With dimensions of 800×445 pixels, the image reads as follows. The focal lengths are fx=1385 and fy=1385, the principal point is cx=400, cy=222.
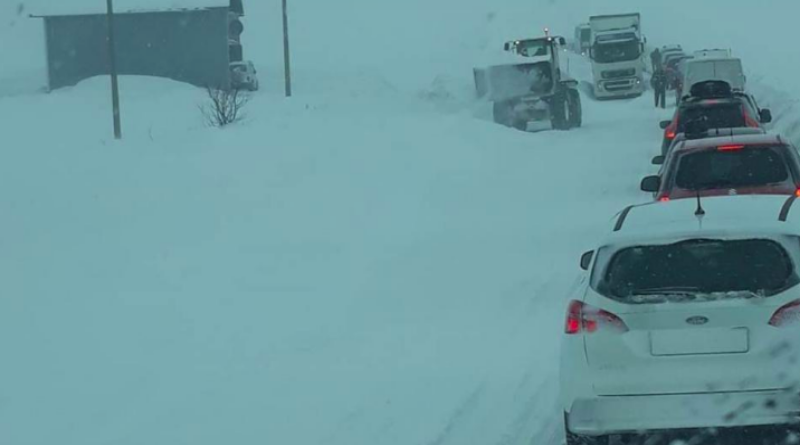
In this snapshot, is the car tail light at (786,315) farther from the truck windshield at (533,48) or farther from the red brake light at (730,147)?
the truck windshield at (533,48)

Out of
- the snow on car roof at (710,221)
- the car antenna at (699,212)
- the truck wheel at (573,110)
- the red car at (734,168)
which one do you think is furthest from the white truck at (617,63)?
the car antenna at (699,212)

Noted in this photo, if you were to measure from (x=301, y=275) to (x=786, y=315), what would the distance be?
27.2ft

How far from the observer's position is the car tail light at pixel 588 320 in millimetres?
6801

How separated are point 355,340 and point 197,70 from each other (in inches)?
1855

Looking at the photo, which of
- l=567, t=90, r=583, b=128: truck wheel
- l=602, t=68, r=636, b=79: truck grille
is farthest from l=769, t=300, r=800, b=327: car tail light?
l=602, t=68, r=636, b=79: truck grille

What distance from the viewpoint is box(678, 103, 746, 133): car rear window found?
2009 centimetres

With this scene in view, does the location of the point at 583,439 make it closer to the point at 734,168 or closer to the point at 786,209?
the point at 786,209

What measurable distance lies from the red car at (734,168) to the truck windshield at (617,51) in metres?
36.4

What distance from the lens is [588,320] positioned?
22.7 feet

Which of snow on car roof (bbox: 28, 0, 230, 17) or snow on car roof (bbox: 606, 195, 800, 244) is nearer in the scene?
snow on car roof (bbox: 606, 195, 800, 244)

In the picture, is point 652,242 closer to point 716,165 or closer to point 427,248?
point 716,165

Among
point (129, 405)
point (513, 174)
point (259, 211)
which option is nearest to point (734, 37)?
point (513, 174)

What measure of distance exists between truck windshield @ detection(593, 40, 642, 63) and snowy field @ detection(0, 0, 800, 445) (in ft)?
34.6

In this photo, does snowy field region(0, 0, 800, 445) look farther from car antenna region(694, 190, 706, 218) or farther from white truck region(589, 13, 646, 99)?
white truck region(589, 13, 646, 99)
